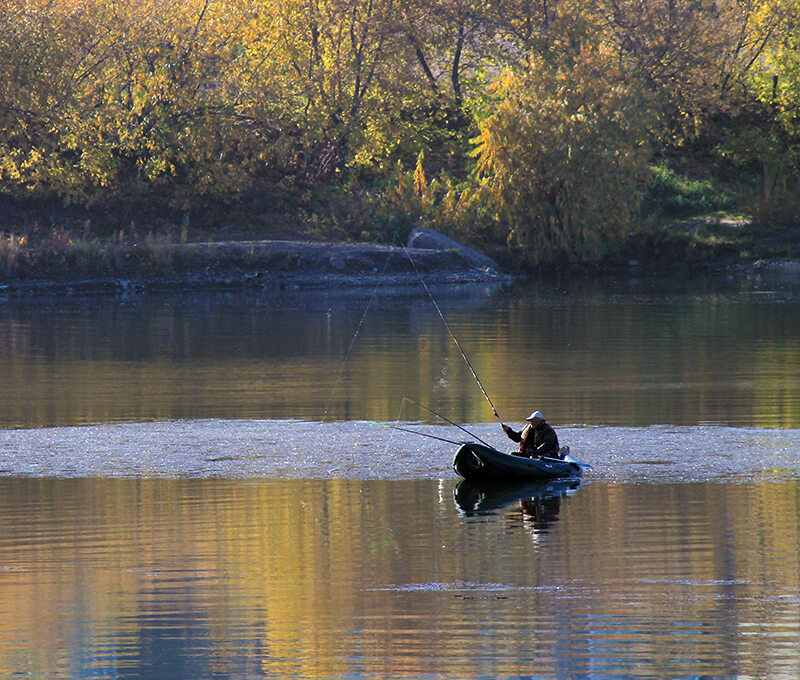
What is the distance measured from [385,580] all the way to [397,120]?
183ft

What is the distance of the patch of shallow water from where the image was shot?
20.7 m

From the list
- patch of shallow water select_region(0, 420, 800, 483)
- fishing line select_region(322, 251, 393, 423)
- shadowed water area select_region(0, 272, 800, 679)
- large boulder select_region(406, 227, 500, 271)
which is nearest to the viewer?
shadowed water area select_region(0, 272, 800, 679)

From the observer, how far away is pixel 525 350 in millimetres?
35844

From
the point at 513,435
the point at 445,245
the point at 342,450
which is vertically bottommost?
the point at 342,450

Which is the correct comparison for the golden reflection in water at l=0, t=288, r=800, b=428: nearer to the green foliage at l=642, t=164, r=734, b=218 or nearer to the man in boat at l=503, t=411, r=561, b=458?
the man in boat at l=503, t=411, r=561, b=458

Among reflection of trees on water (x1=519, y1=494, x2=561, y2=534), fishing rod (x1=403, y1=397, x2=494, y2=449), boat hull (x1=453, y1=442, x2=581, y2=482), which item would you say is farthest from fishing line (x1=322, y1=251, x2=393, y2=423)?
reflection of trees on water (x1=519, y1=494, x2=561, y2=534)

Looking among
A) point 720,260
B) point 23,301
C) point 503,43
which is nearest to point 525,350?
point 23,301

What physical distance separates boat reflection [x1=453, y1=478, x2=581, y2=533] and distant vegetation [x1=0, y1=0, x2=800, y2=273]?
1535 inches

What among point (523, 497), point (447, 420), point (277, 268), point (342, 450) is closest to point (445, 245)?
point (277, 268)

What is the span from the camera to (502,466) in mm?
19781

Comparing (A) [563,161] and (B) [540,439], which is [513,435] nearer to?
(B) [540,439]

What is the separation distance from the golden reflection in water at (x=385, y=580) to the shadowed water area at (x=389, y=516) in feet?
0.14

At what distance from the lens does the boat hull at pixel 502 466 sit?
19625 mm

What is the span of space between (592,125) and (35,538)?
44.7m
